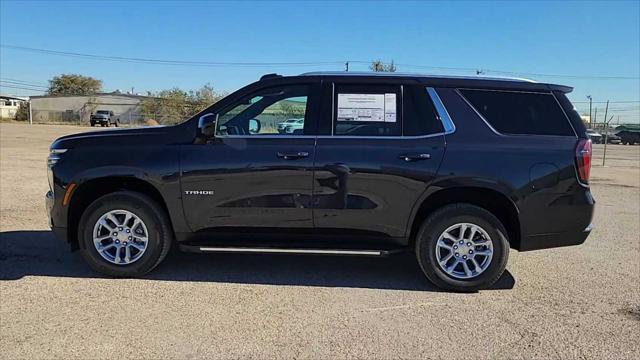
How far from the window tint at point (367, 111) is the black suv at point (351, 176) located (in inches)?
0.5

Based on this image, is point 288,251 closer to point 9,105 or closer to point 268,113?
point 268,113

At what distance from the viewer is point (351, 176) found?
184 inches

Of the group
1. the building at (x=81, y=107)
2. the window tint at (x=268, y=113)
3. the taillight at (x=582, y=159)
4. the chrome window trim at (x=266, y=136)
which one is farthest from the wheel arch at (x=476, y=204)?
the building at (x=81, y=107)

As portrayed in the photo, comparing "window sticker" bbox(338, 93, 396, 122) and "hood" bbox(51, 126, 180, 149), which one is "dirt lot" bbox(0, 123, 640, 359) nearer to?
"hood" bbox(51, 126, 180, 149)

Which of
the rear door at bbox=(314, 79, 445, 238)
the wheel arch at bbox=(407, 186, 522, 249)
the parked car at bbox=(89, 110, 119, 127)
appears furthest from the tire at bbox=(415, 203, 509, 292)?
the parked car at bbox=(89, 110, 119, 127)

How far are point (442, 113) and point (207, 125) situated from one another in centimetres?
218

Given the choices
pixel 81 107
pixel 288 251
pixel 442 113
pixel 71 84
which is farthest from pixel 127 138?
pixel 71 84

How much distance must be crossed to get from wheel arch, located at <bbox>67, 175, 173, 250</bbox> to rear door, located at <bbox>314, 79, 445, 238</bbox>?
160 cm

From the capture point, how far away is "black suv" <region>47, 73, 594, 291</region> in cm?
466

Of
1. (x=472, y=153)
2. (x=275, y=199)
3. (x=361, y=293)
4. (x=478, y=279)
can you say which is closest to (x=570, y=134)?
(x=472, y=153)

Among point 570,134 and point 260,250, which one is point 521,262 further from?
point 260,250

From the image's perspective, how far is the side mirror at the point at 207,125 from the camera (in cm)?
467

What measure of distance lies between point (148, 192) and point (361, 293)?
89.1 inches

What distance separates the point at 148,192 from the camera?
4.98 metres
